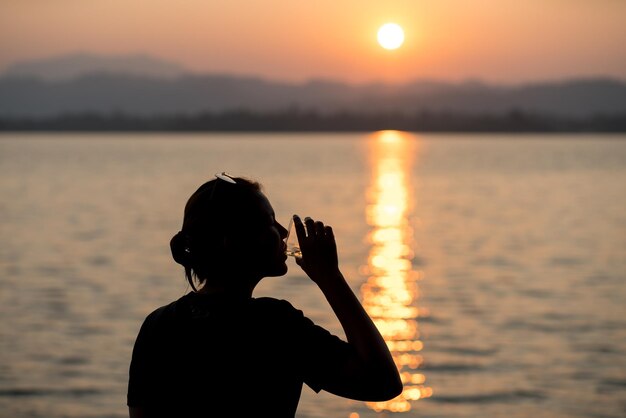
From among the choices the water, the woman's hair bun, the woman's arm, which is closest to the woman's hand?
the woman's arm

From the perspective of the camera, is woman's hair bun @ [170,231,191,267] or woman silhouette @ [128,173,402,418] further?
woman's hair bun @ [170,231,191,267]

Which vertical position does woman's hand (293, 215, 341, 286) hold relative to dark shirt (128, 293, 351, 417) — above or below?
above

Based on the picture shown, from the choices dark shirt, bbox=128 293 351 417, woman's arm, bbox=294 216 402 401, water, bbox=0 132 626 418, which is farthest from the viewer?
water, bbox=0 132 626 418

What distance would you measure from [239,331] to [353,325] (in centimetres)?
30

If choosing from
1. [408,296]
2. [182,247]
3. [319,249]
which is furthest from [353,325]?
[408,296]

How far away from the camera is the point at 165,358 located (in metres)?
2.71

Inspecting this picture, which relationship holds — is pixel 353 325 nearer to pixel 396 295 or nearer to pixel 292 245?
pixel 292 245

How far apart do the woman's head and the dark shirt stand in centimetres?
8

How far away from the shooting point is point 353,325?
2.53m

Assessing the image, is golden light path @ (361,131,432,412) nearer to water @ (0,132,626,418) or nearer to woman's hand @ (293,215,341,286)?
water @ (0,132,626,418)

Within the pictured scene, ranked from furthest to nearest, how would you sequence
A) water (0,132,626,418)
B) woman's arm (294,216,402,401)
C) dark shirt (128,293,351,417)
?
water (0,132,626,418) → dark shirt (128,293,351,417) → woman's arm (294,216,402,401)

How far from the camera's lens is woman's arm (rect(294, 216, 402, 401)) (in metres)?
2.52

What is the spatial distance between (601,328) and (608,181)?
74395 mm

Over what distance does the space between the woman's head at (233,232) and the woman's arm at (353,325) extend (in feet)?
0.34
